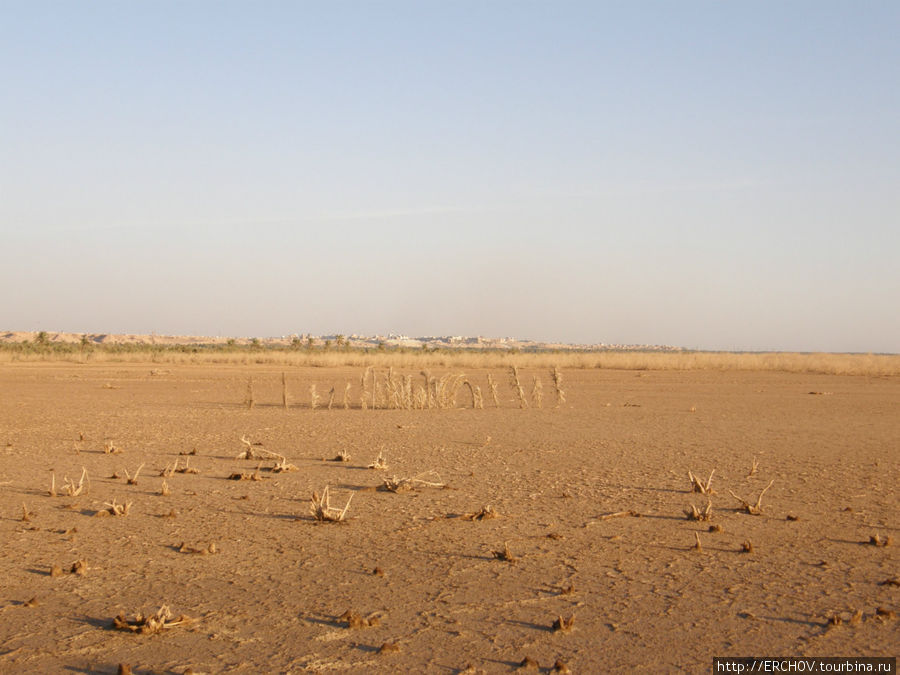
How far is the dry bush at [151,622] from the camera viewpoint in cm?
537

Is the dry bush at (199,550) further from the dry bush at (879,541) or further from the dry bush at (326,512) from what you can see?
the dry bush at (879,541)

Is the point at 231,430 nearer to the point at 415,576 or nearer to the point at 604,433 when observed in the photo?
the point at 604,433

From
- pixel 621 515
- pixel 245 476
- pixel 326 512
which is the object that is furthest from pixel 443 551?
pixel 245 476

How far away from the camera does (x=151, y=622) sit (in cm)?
536

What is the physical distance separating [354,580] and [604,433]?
1031 centimetres

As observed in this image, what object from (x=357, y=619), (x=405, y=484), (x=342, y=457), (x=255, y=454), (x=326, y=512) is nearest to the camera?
(x=357, y=619)

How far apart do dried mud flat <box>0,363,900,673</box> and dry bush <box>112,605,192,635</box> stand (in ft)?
0.05

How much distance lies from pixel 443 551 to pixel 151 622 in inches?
111

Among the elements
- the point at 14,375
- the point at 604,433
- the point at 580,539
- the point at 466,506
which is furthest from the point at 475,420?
the point at 14,375

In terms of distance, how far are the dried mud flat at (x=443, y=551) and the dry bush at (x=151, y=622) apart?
2 cm

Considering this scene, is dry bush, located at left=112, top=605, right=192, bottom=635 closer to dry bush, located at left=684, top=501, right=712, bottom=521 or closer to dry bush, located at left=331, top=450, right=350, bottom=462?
dry bush, located at left=684, top=501, right=712, bottom=521

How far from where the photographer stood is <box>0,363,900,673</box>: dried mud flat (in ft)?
17.3

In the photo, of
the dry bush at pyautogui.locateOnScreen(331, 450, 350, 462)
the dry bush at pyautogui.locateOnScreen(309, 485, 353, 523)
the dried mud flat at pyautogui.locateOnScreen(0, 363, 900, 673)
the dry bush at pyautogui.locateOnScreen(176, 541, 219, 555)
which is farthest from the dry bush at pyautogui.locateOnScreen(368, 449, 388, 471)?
the dry bush at pyautogui.locateOnScreen(176, 541, 219, 555)

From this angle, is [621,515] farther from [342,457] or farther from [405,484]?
[342,457]
